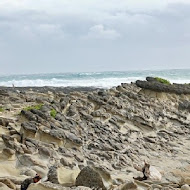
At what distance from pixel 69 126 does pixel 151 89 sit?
523 inches

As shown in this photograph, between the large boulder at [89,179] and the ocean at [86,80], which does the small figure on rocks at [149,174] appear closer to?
the large boulder at [89,179]

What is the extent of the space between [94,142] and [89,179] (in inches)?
245

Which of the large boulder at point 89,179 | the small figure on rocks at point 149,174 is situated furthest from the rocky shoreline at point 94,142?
the small figure on rocks at point 149,174

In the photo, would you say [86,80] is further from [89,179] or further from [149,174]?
[89,179]

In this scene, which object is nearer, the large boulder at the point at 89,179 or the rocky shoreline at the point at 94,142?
the large boulder at the point at 89,179

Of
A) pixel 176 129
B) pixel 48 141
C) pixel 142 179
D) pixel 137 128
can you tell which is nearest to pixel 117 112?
pixel 137 128

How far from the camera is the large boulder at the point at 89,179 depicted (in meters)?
8.75

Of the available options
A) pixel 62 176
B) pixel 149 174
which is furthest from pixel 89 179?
pixel 149 174

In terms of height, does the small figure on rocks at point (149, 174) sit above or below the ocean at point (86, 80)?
below

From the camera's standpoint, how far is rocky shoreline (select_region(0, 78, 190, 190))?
32.2ft

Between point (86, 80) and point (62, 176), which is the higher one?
point (86, 80)

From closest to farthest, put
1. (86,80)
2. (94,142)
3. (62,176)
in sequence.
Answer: (62,176) < (94,142) < (86,80)

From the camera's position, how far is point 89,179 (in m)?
8.78

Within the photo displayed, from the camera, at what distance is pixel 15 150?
11.3m
